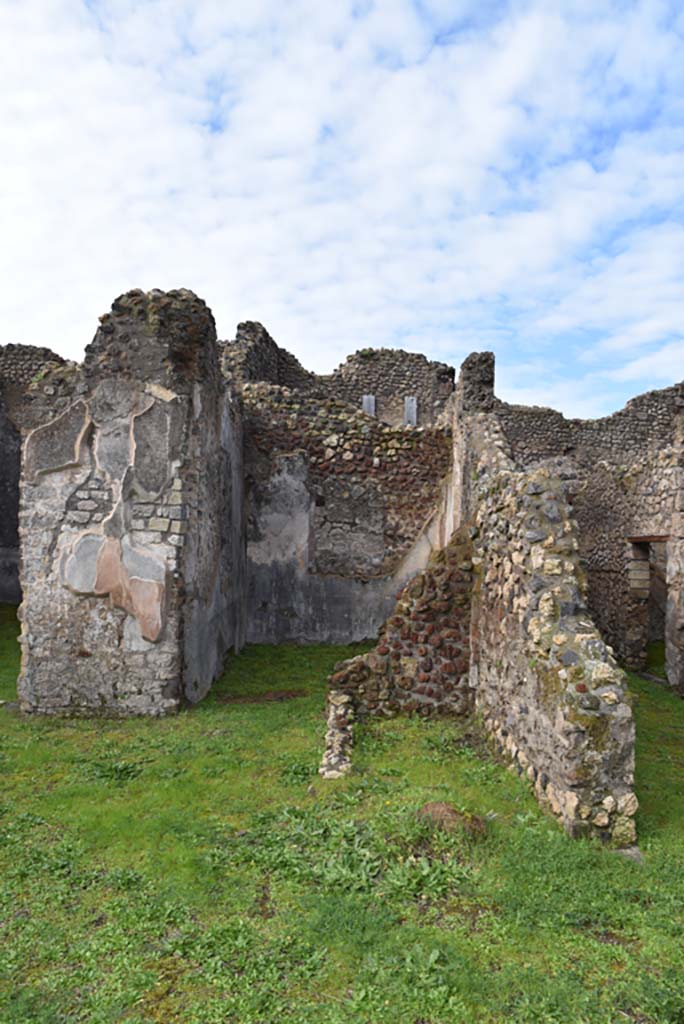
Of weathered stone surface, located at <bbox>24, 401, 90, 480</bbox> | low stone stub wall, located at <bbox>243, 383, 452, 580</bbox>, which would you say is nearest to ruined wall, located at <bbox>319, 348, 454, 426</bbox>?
low stone stub wall, located at <bbox>243, 383, 452, 580</bbox>

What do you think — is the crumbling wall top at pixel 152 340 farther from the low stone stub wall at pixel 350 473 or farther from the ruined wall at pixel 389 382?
the ruined wall at pixel 389 382

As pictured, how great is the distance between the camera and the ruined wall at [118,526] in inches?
305

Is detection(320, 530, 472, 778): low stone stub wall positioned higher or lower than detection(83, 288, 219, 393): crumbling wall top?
lower

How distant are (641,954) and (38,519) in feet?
23.6

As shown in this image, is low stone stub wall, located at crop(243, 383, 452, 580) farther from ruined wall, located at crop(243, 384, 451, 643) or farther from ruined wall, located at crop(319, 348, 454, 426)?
ruined wall, located at crop(319, 348, 454, 426)

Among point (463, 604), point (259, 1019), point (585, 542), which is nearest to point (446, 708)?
point (463, 604)

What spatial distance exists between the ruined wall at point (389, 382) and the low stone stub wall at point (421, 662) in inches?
538

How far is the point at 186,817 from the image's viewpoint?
4.93 metres

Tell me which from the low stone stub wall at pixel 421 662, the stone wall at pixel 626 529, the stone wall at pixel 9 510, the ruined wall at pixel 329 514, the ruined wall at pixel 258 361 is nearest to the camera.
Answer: the low stone stub wall at pixel 421 662

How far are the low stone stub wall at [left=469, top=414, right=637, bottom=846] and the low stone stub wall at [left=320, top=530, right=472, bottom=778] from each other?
0.19m

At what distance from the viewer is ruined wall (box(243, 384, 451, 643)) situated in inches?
495

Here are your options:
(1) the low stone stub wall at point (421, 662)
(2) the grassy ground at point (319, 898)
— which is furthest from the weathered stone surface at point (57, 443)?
(1) the low stone stub wall at point (421, 662)

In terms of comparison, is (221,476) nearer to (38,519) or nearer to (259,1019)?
(38,519)

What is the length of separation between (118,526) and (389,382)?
46.9 ft
